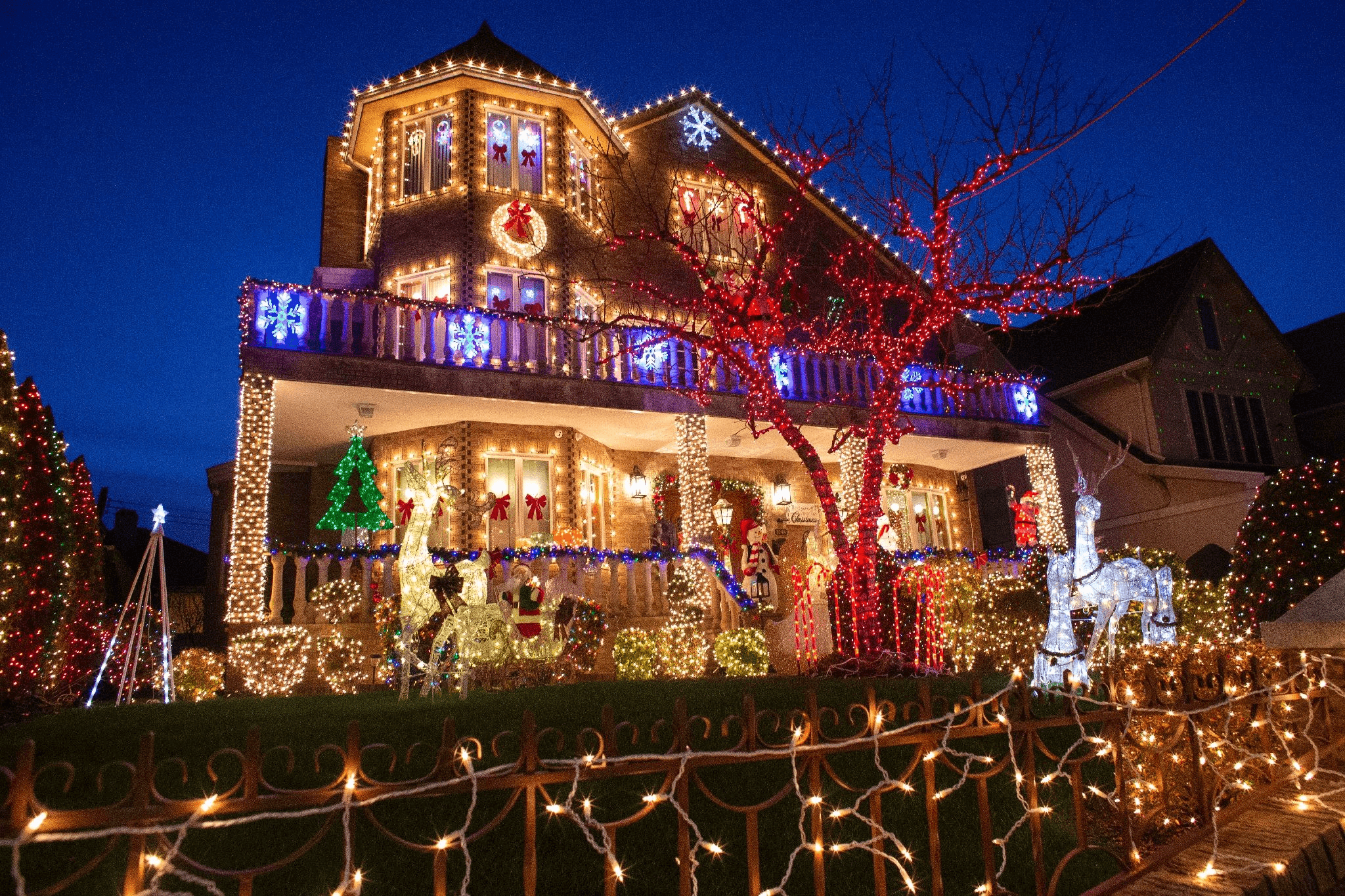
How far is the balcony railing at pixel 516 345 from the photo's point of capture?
12352 mm

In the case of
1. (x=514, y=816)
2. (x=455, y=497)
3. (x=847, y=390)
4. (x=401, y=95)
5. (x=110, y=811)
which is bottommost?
(x=514, y=816)

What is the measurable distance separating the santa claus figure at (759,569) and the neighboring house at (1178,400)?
9991 mm

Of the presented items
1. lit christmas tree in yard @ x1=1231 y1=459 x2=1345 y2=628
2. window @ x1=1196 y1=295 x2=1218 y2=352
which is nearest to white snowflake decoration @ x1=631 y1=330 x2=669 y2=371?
lit christmas tree in yard @ x1=1231 y1=459 x2=1345 y2=628

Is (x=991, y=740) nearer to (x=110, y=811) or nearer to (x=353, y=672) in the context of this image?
(x=110, y=811)

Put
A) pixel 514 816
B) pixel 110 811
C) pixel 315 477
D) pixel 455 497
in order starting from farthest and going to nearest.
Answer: pixel 315 477, pixel 455 497, pixel 514 816, pixel 110 811

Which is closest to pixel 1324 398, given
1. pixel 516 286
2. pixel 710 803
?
pixel 516 286

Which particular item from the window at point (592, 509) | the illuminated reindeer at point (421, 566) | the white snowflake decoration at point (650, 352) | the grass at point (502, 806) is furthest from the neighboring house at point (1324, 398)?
the illuminated reindeer at point (421, 566)

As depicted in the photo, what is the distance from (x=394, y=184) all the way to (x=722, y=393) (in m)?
7.89

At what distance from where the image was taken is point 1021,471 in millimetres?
23672

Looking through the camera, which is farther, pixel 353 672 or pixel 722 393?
pixel 722 393

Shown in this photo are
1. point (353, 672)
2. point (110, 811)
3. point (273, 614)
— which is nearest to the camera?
point (110, 811)

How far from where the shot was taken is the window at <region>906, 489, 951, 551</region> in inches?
803

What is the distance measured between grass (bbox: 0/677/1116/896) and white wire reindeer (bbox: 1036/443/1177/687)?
6.00 feet

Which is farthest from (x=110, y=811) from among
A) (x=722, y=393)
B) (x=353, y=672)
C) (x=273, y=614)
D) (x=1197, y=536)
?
(x=1197, y=536)
